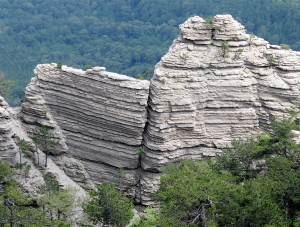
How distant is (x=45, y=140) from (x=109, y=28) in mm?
107243

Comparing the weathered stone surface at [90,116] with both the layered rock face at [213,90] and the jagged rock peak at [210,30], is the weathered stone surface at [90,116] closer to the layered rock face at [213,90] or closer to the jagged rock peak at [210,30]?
the layered rock face at [213,90]

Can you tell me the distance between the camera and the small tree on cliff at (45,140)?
5397 centimetres

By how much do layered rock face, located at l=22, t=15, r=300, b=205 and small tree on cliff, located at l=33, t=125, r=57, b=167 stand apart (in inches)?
47.8

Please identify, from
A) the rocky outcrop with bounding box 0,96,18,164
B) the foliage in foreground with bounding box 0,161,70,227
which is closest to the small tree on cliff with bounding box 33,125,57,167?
the rocky outcrop with bounding box 0,96,18,164

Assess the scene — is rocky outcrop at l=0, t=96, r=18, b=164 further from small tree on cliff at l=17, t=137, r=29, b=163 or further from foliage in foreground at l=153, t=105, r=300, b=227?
foliage in foreground at l=153, t=105, r=300, b=227

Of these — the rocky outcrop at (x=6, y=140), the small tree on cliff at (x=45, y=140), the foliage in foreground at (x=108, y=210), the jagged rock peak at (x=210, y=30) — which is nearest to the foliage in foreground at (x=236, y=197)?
the foliage in foreground at (x=108, y=210)

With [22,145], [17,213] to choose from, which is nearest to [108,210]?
[17,213]

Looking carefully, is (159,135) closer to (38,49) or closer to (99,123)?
(99,123)

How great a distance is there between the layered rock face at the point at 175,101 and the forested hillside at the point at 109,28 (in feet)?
229

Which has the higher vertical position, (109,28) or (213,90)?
(213,90)

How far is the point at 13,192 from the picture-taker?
45.4 m

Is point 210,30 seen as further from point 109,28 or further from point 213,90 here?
point 109,28

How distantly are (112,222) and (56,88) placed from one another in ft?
56.3

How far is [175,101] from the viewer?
51594 mm
